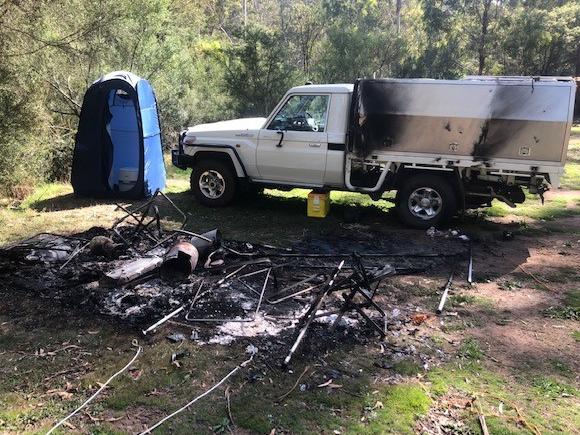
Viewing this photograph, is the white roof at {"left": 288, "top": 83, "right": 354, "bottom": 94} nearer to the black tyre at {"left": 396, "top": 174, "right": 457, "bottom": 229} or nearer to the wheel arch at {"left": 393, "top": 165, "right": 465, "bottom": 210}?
the wheel arch at {"left": 393, "top": 165, "right": 465, "bottom": 210}

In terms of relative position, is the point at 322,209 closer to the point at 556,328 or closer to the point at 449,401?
the point at 556,328

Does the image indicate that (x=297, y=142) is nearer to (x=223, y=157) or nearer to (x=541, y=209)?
(x=223, y=157)

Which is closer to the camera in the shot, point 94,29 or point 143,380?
point 143,380

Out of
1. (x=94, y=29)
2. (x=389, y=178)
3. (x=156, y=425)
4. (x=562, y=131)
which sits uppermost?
(x=94, y=29)

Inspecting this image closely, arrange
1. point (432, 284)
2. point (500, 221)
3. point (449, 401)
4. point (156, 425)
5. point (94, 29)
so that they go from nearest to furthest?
point (156, 425) → point (449, 401) → point (432, 284) → point (500, 221) → point (94, 29)

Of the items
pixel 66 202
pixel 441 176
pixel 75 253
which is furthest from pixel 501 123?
pixel 66 202

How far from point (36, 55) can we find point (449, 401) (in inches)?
349

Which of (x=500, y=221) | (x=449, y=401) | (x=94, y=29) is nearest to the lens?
(x=449, y=401)

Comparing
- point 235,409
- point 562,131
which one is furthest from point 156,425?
point 562,131

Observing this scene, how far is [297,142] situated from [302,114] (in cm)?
47

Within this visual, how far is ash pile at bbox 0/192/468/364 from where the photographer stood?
447 centimetres

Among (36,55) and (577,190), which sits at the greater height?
(36,55)

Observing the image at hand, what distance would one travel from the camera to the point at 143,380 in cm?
368

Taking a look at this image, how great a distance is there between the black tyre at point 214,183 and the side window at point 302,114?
1.14 metres
